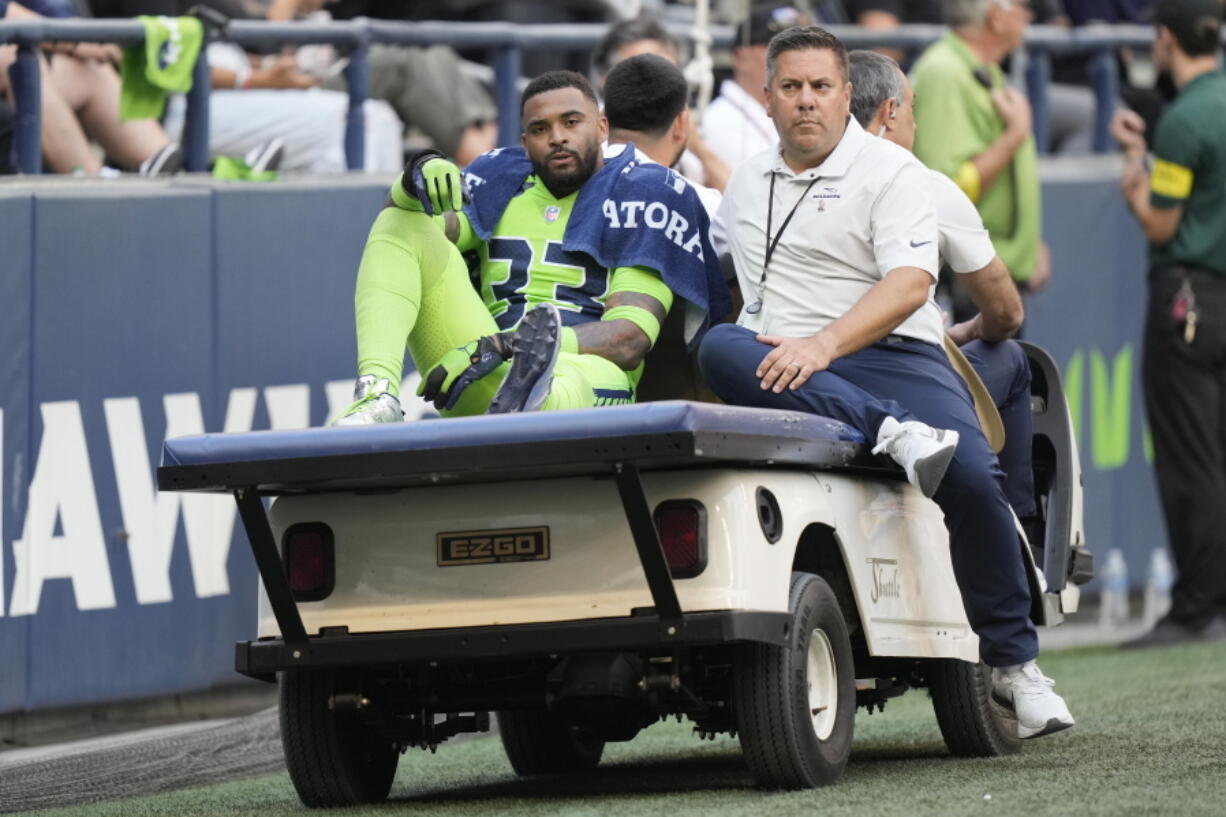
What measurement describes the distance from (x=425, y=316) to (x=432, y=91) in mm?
3980

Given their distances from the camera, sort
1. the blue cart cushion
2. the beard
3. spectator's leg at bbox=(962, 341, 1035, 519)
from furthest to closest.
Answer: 1. spectator's leg at bbox=(962, 341, 1035, 519)
2. the beard
3. the blue cart cushion

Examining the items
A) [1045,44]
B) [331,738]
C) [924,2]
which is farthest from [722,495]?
[924,2]

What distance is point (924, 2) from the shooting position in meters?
13.7

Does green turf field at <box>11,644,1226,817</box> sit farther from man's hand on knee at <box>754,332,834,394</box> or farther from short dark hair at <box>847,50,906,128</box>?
short dark hair at <box>847,50,906,128</box>

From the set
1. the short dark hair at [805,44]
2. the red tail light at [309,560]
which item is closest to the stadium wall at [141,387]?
the red tail light at [309,560]

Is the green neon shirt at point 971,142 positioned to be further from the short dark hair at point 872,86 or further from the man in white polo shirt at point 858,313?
the man in white polo shirt at point 858,313

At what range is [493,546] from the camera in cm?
602

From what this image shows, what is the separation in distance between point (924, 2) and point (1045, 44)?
1592mm

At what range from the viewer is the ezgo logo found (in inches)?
235

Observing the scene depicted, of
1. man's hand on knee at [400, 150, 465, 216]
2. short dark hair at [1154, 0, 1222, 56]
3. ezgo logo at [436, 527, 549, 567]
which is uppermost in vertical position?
short dark hair at [1154, 0, 1222, 56]

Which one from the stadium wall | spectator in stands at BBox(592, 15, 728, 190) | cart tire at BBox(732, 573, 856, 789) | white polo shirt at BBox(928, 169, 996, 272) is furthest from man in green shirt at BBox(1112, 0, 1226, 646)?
cart tire at BBox(732, 573, 856, 789)

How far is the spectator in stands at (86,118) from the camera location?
8953mm

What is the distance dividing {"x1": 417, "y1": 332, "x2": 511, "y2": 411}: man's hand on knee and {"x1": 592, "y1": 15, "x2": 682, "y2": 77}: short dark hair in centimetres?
303

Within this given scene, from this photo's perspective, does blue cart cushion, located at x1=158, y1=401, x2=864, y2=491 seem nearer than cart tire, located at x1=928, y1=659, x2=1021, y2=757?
Yes
